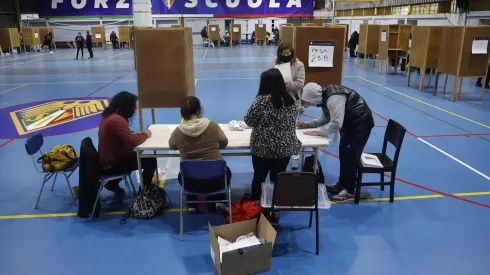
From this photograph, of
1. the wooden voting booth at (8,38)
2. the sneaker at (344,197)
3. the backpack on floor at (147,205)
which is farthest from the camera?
the wooden voting booth at (8,38)

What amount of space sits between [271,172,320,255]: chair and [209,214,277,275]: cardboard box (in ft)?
0.83

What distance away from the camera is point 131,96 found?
392cm

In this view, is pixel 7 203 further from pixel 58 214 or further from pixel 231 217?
pixel 231 217

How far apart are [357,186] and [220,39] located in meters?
26.2

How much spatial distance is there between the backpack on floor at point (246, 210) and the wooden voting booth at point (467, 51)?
7.75 metres

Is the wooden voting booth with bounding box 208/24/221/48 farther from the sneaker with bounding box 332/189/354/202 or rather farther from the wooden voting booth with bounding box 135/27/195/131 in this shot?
the sneaker with bounding box 332/189/354/202

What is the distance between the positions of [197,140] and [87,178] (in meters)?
1.30

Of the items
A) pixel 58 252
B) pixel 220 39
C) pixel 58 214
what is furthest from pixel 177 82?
pixel 220 39

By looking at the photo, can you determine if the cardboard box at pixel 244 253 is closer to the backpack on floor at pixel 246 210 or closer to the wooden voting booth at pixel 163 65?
the backpack on floor at pixel 246 210

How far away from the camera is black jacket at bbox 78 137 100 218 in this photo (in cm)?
379

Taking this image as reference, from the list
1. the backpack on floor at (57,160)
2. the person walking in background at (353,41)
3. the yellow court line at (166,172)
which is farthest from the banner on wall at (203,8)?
the backpack on floor at (57,160)

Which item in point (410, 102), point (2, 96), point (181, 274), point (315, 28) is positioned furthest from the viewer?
point (2, 96)

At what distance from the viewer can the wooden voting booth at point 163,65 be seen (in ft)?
16.6

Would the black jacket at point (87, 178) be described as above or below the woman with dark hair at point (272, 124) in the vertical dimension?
below
